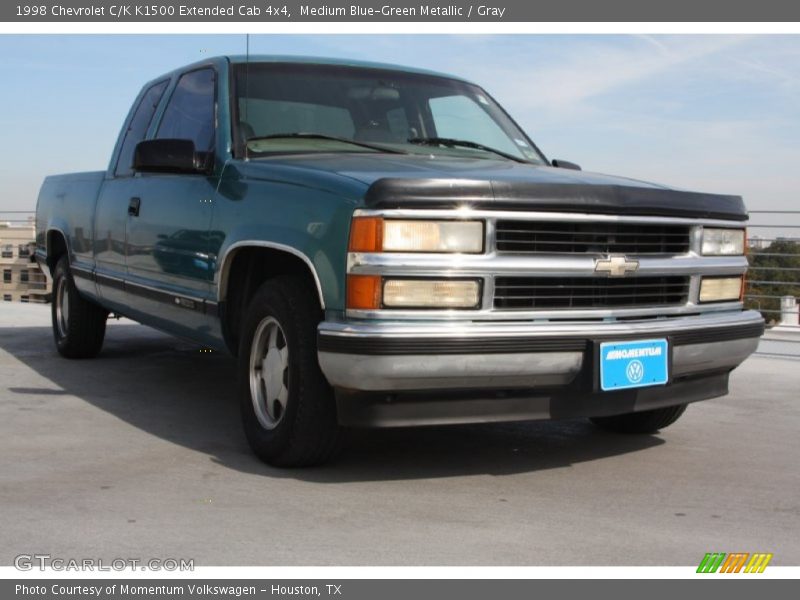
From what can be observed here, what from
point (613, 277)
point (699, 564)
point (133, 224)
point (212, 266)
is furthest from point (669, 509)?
point (133, 224)

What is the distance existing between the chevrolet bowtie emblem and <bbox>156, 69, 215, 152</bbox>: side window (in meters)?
2.13

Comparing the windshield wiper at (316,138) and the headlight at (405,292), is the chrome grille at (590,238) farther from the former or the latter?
the windshield wiper at (316,138)

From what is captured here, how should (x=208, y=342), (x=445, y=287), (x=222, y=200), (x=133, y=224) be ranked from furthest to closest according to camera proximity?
(x=133, y=224), (x=208, y=342), (x=222, y=200), (x=445, y=287)

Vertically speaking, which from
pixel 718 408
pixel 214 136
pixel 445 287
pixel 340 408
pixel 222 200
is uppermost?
pixel 214 136

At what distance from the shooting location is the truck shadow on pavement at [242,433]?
4.47m

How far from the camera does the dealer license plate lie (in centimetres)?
407

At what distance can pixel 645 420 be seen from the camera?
5.25 m

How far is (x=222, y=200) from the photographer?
480cm

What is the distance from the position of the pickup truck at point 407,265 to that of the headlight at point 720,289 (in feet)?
0.04

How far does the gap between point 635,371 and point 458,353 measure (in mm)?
822

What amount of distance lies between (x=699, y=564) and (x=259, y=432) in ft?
6.49

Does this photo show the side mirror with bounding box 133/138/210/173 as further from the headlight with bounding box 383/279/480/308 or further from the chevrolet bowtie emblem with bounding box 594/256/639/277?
the chevrolet bowtie emblem with bounding box 594/256/639/277

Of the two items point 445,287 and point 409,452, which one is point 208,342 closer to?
point 409,452

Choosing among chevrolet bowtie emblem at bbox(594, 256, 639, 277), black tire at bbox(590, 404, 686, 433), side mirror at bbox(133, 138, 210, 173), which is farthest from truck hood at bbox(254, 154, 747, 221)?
black tire at bbox(590, 404, 686, 433)
